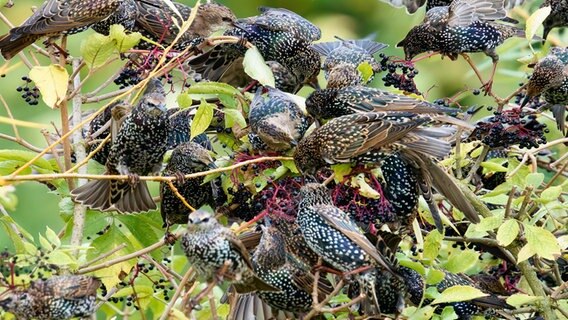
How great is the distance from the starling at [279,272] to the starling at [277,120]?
426mm

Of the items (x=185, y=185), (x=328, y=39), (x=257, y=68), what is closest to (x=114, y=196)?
(x=185, y=185)

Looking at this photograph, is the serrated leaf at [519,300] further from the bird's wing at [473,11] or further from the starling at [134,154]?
the bird's wing at [473,11]

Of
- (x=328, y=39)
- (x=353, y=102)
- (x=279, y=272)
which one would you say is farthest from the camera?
(x=328, y=39)

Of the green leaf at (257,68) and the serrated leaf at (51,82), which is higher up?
the green leaf at (257,68)

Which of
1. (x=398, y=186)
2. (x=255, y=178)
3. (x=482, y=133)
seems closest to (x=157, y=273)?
(x=255, y=178)

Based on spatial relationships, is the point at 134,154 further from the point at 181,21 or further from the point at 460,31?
the point at 460,31

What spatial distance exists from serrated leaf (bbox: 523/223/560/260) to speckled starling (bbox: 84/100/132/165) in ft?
4.70

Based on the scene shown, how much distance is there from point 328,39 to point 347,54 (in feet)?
8.24

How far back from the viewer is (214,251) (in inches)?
127

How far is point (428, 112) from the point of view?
12.8ft

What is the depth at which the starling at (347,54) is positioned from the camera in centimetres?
450

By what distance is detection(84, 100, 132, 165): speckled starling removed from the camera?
4.23 meters

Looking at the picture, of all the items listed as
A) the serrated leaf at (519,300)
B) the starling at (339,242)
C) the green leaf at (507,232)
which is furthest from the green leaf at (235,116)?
the serrated leaf at (519,300)

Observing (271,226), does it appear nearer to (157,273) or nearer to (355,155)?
(355,155)
